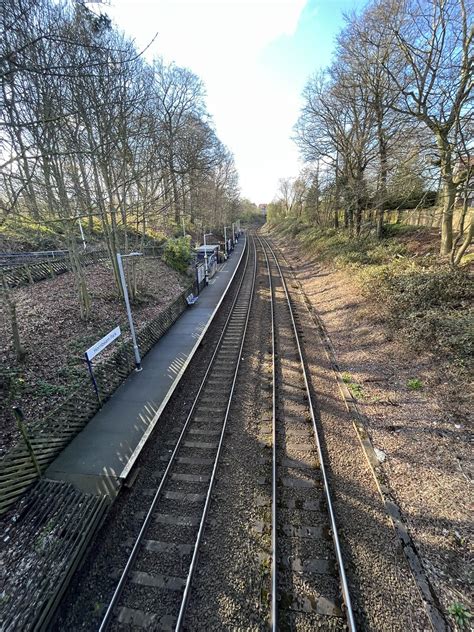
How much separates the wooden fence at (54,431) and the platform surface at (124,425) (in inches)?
8.2

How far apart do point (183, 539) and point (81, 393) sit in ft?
13.7

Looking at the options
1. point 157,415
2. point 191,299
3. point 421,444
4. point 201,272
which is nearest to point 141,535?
point 157,415

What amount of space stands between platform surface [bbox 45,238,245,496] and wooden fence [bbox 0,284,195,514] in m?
0.21

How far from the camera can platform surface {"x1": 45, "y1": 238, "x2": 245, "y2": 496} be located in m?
5.43

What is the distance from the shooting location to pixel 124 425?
6.75m

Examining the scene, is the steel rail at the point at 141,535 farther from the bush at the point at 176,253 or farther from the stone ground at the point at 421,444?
the bush at the point at 176,253

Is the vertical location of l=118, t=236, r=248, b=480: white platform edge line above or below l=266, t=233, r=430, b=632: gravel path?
above

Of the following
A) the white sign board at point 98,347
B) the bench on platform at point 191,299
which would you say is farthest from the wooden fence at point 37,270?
the white sign board at point 98,347

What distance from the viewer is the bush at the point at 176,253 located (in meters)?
20.7

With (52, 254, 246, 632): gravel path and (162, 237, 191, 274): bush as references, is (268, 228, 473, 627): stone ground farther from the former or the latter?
(162, 237, 191, 274): bush

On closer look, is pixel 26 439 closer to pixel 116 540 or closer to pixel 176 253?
pixel 116 540

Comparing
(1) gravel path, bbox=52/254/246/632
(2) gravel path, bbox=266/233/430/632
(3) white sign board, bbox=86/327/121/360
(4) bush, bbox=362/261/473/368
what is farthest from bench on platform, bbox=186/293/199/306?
(2) gravel path, bbox=266/233/430/632

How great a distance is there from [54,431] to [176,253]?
16.5 m

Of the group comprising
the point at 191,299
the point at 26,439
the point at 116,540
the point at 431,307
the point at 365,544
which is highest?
the point at 431,307
